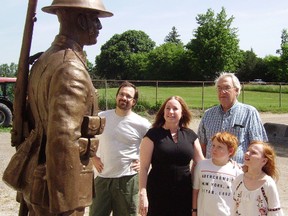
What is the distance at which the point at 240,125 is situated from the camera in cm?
424

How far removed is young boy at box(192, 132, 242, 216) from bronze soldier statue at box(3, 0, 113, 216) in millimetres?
1211

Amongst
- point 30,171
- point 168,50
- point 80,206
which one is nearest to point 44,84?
point 30,171

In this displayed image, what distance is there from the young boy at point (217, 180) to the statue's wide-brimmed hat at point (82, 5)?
152 cm

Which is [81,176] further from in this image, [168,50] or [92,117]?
[168,50]

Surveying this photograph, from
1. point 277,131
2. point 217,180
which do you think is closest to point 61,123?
point 217,180

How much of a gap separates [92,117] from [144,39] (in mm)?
88362

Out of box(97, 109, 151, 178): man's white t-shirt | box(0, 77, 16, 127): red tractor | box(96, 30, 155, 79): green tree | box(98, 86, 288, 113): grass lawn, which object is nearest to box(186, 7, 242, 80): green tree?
box(96, 30, 155, 79): green tree

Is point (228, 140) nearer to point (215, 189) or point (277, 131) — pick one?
point (215, 189)

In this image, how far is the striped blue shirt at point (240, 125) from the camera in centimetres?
423

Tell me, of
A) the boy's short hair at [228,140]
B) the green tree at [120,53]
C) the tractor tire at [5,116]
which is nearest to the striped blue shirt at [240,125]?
Result: the boy's short hair at [228,140]

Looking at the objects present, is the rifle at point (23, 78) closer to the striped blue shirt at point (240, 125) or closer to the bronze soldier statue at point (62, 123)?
the bronze soldier statue at point (62, 123)

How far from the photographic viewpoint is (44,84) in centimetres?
286

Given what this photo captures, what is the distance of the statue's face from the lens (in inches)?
120

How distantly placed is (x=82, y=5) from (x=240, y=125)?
6.60ft
